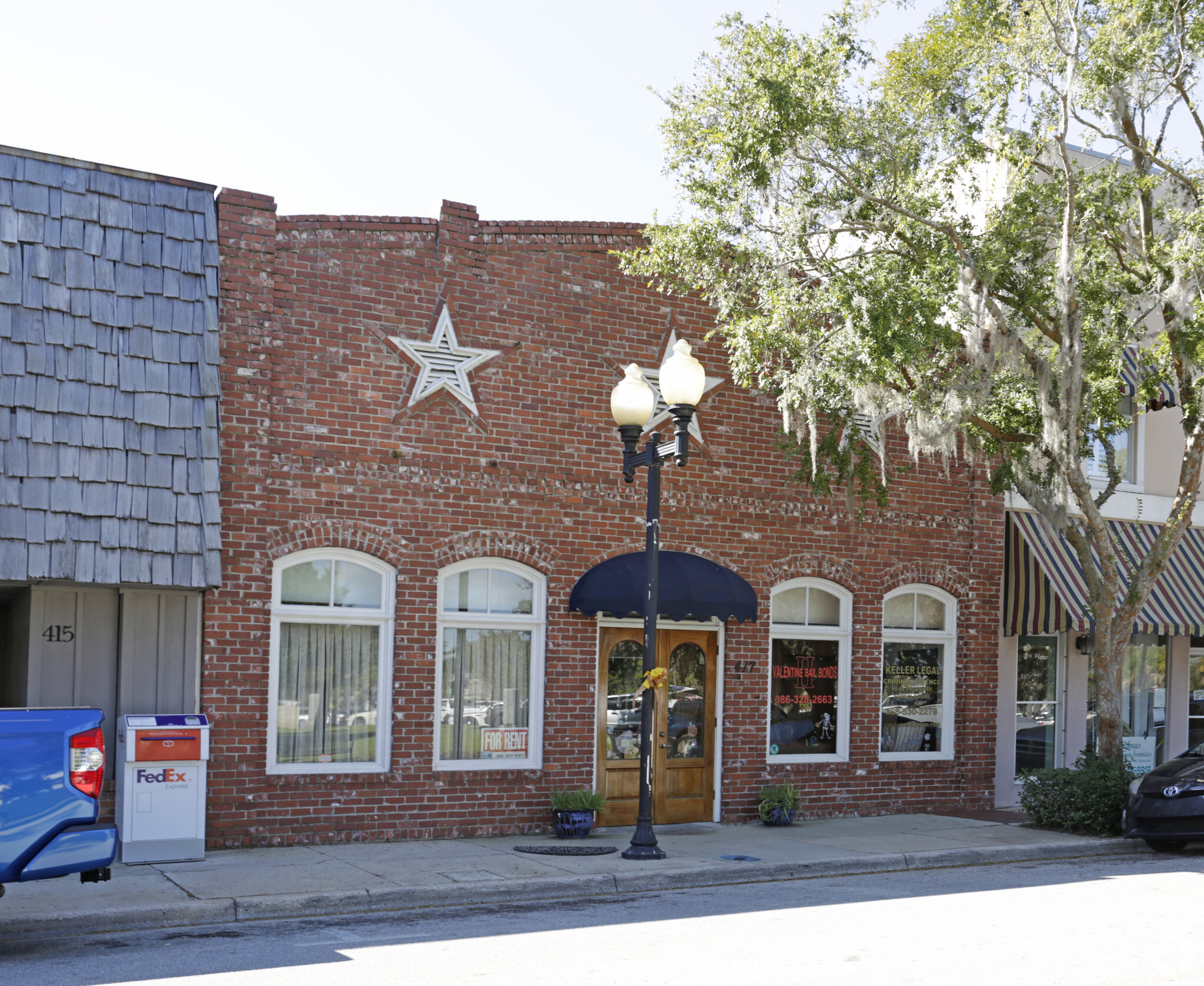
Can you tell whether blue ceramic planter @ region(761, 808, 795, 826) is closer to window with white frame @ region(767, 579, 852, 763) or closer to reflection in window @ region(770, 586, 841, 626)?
window with white frame @ region(767, 579, 852, 763)

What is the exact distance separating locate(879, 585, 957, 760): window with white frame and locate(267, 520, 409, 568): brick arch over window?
6.28 m

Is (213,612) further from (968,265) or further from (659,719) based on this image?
(968,265)

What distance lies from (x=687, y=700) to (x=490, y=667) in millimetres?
2420

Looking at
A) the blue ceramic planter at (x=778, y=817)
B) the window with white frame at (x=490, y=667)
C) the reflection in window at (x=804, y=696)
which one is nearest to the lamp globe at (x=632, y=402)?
the window with white frame at (x=490, y=667)

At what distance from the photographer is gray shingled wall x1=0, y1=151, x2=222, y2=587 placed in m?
10.2

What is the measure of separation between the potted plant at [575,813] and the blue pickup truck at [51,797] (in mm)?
5735

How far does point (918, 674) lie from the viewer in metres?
15.5

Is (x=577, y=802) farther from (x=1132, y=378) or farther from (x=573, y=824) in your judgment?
(x=1132, y=378)

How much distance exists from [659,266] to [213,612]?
569cm

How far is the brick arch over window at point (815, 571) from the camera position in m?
14.4

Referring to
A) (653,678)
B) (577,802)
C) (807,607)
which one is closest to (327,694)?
(577,802)

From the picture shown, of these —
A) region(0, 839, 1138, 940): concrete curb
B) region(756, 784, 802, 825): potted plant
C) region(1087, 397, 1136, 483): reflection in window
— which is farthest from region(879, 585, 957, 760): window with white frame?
region(1087, 397, 1136, 483): reflection in window

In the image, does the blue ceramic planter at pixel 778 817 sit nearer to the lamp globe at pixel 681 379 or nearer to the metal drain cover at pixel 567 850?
the metal drain cover at pixel 567 850

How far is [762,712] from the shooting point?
1419 centimetres
